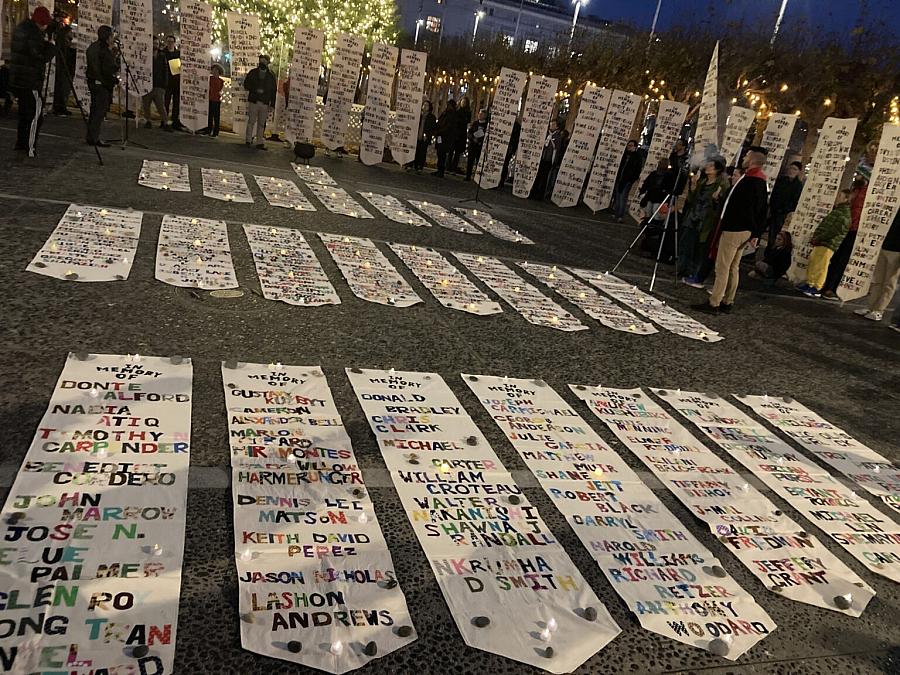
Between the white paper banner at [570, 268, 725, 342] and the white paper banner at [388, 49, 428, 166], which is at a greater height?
the white paper banner at [388, 49, 428, 166]

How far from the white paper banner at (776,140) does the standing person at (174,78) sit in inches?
471

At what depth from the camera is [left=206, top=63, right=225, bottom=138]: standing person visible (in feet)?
45.8

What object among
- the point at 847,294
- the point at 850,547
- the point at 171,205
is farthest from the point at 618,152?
the point at 850,547

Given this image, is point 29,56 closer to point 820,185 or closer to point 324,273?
point 324,273

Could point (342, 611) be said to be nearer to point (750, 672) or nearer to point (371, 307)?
point (750, 672)

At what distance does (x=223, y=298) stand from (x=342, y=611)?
313 cm

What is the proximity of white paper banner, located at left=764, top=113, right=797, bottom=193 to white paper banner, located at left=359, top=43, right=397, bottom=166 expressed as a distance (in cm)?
781

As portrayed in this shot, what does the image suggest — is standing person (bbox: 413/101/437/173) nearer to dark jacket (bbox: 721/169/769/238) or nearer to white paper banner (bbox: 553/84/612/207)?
white paper banner (bbox: 553/84/612/207)

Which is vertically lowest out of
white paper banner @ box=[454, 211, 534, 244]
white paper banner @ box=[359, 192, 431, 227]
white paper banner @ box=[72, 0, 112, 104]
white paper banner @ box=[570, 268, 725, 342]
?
white paper banner @ box=[570, 268, 725, 342]

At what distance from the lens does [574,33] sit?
29078 mm

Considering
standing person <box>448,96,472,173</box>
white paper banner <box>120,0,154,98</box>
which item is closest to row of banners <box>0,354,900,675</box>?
white paper banner <box>120,0,154,98</box>

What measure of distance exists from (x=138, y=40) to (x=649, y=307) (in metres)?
11.1

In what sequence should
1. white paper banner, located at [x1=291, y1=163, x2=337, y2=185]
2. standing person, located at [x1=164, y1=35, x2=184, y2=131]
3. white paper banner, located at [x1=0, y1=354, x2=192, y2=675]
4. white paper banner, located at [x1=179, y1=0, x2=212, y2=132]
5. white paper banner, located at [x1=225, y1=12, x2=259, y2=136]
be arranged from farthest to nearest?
standing person, located at [x1=164, y1=35, x2=184, y2=131] → white paper banner, located at [x1=225, y1=12, x2=259, y2=136] → white paper banner, located at [x1=179, y1=0, x2=212, y2=132] → white paper banner, located at [x1=291, y1=163, x2=337, y2=185] → white paper banner, located at [x1=0, y1=354, x2=192, y2=675]

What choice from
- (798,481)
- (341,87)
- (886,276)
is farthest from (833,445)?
(341,87)
